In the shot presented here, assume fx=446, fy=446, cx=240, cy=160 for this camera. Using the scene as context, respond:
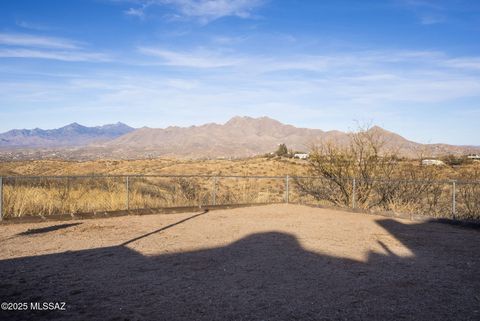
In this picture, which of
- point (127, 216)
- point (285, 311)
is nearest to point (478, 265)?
point (285, 311)

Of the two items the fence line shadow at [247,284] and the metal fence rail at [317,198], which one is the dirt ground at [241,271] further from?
the metal fence rail at [317,198]

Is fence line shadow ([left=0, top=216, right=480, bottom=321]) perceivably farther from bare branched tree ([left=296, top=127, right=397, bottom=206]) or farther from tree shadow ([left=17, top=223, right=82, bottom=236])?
bare branched tree ([left=296, top=127, right=397, bottom=206])

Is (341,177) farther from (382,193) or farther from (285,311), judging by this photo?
(285,311)

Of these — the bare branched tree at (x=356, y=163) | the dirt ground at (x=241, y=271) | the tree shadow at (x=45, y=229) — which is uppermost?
the bare branched tree at (x=356, y=163)

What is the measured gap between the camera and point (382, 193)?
1906cm

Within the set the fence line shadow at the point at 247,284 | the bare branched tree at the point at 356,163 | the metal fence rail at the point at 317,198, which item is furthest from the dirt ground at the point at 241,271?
the bare branched tree at the point at 356,163

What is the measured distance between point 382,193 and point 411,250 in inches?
355

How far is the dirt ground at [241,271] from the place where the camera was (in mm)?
6246

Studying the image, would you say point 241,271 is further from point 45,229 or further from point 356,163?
point 356,163

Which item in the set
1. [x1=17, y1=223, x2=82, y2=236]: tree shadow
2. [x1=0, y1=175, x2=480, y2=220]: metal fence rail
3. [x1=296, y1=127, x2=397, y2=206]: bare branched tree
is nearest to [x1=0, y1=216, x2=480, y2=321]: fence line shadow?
[x1=17, y1=223, x2=82, y2=236]: tree shadow

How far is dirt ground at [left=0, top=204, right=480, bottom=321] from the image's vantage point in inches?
246

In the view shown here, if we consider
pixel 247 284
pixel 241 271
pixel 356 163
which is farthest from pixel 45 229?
pixel 356 163

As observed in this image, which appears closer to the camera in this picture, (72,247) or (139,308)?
(139,308)

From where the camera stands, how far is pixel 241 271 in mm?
8352
